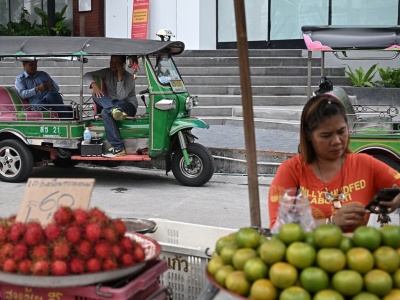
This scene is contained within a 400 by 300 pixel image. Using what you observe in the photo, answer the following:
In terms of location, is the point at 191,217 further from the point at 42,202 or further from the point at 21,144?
the point at 42,202

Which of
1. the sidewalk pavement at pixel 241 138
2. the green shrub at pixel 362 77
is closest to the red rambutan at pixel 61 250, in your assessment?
the sidewalk pavement at pixel 241 138

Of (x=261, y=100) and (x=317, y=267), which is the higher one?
(x=261, y=100)

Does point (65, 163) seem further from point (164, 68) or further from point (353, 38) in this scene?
point (353, 38)

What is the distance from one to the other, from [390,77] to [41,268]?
1305 centimetres

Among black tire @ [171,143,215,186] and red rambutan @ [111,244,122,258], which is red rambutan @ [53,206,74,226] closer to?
red rambutan @ [111,244,122,258]

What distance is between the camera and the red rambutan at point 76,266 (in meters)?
2.44

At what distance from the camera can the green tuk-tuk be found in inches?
341

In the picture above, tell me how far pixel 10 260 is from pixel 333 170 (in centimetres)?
168

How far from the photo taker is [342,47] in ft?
27.6

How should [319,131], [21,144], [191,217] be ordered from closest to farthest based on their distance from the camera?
1. [319,131]
2. [191,217]
3. [21,144]

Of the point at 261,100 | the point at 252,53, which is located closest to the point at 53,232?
the point at 261,100

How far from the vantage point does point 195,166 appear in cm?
890

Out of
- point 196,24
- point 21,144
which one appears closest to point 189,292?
point 21,144

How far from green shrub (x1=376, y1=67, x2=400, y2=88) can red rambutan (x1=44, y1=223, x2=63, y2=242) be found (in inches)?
502
